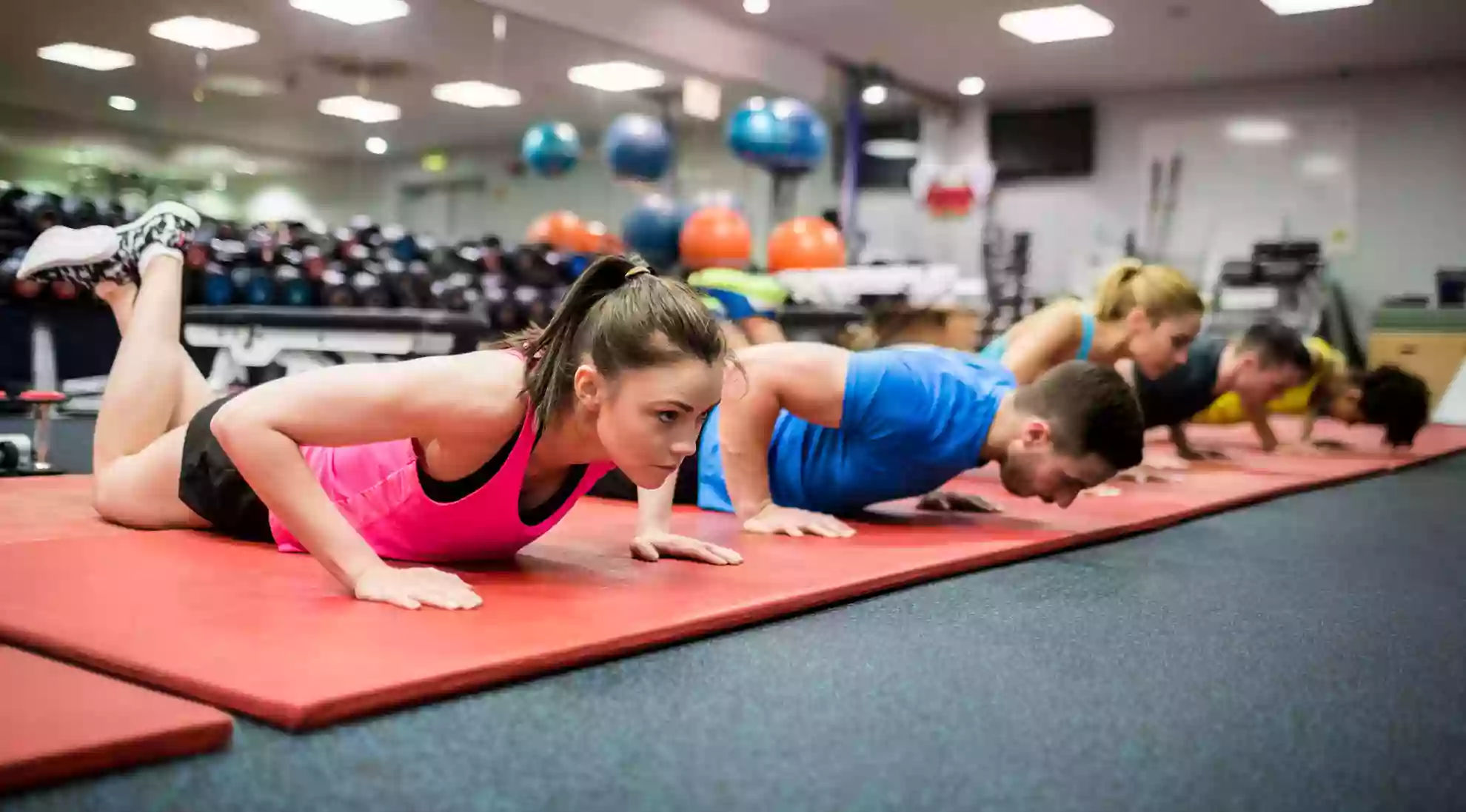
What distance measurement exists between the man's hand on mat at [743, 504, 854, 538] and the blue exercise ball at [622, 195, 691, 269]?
4805 mm

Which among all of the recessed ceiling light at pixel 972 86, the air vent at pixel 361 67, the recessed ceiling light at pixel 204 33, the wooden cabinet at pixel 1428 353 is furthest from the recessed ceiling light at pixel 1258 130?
the recessed ceiling light at pixel 204 33

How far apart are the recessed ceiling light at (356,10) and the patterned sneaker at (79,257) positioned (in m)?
4.16

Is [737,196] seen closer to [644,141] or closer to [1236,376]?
[644,141]

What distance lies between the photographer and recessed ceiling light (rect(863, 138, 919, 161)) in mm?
10812

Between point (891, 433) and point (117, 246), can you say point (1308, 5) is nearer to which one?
point (891, 433)

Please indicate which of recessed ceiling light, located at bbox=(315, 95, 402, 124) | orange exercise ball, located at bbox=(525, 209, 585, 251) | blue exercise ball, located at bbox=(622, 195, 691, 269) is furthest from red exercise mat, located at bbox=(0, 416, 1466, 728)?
orange exercise ball, located at bbox=(525, 209, 585, 251)

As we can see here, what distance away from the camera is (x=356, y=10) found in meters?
6.36

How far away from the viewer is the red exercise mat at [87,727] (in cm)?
94

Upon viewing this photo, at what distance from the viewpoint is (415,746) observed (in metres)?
1.06

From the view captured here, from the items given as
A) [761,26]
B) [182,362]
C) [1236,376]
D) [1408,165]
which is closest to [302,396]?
[182,362]

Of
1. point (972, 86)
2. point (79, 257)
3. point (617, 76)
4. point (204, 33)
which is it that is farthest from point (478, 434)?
point (972, 86)

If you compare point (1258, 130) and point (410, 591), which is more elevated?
point (1258, 130)

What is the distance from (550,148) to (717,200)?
1.09 metres

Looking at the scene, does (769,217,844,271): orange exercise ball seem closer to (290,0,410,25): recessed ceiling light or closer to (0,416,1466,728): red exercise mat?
(290,0,410,25): recessed ceiling light
